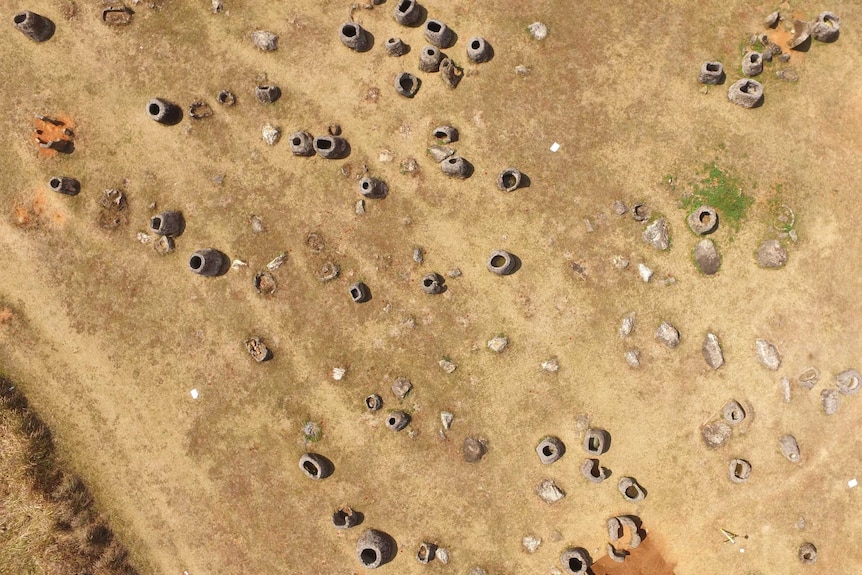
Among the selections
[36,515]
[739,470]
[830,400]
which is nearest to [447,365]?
[739,470]

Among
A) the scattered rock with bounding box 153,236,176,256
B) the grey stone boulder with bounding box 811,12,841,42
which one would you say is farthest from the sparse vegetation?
the grey stone boulder with bounding box 811,12,841,42

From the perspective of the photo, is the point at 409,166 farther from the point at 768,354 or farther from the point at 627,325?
the point at 768,354

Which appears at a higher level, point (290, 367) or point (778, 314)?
point (778, 314)

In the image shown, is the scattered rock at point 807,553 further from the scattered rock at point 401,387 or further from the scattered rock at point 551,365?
the scattered rock at point 401,387

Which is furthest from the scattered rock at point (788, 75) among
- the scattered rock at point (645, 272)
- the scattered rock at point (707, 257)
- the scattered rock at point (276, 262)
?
the scattered rock at point (276, 262)

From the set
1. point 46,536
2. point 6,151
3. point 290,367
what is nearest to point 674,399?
point 290,367

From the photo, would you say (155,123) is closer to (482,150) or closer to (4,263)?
(4,263)
